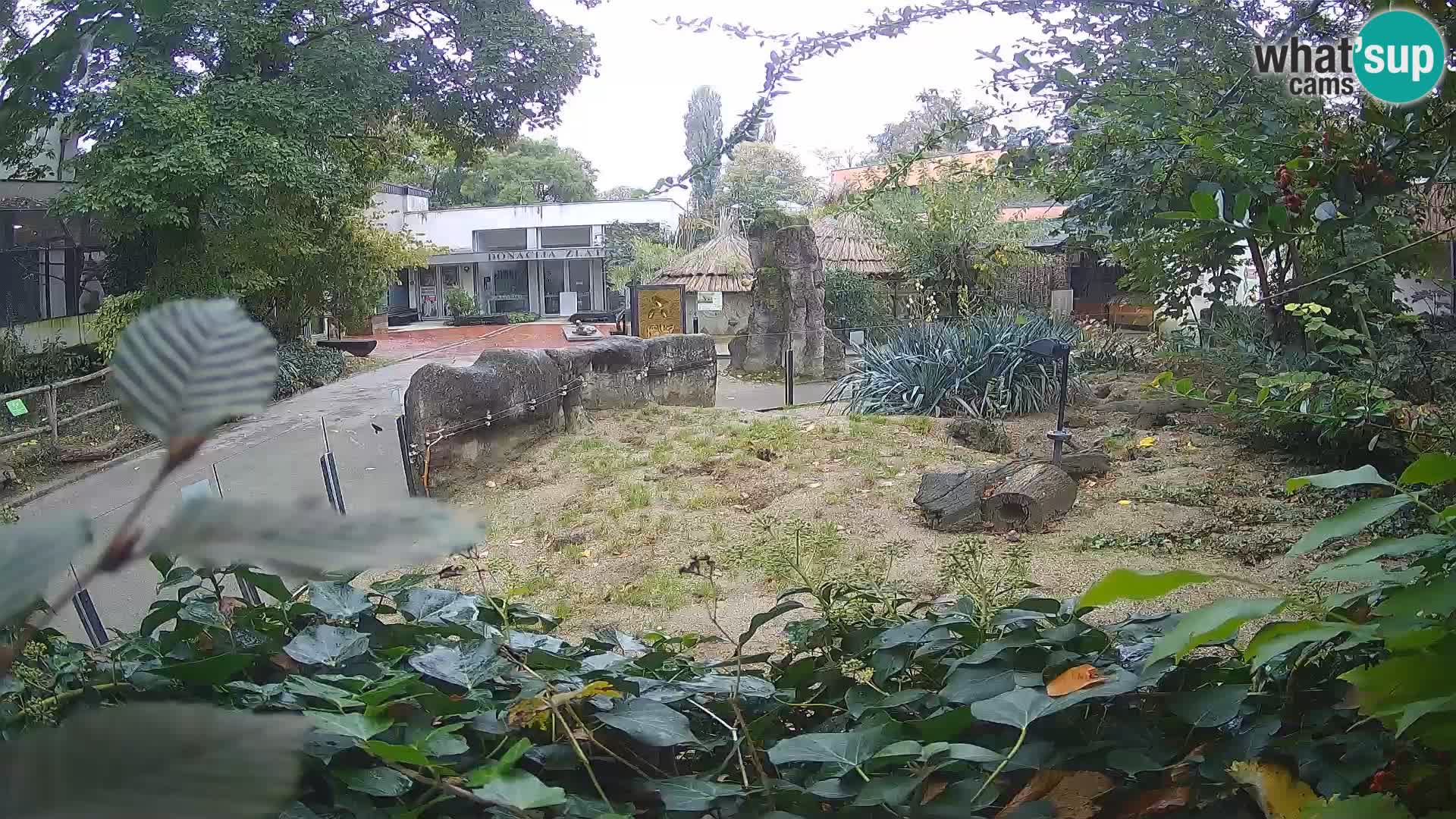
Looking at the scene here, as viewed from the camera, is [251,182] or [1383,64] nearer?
[1383,64]

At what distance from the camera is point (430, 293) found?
1756cm

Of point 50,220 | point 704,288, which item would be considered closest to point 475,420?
point 50,220

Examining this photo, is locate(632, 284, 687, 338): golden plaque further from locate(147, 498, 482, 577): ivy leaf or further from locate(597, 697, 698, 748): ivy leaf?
locate(147, 498, 482, 577): ivy leaf

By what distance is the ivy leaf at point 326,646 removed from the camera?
1.05 m

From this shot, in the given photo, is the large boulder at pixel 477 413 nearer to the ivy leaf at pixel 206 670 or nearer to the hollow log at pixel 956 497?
the hollow log at pixel 956 497

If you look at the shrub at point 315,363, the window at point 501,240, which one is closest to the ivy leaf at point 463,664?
the shrub at point 315,363

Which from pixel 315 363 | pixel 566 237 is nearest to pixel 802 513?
pixel 315 363

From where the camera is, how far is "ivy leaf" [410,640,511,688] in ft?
3.50

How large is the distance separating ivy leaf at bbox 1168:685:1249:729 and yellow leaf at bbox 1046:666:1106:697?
90 millimetres

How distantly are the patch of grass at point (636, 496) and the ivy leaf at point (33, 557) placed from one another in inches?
161

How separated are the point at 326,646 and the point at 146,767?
973 millimetres

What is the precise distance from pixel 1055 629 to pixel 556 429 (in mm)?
4982

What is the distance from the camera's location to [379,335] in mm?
13594

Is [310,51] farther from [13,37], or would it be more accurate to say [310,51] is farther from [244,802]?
[244,802]
